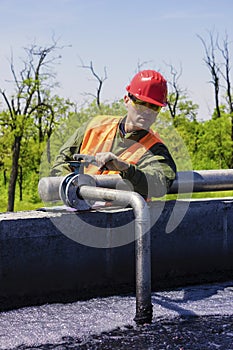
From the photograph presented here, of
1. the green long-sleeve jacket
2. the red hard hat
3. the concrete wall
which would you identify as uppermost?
the red hard hat

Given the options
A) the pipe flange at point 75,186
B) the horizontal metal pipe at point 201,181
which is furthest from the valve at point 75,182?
the horizontal metal pipe at point 201,181

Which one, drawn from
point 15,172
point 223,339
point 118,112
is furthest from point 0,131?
point 223,339

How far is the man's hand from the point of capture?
4.31m

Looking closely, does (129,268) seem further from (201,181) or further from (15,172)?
(15,172)

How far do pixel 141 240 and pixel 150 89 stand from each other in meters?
1.43

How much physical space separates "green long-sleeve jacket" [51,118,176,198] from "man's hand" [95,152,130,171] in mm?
129

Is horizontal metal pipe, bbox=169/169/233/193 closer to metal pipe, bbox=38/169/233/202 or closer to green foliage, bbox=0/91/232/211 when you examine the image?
metal pipe, bbox=38/169/233/202

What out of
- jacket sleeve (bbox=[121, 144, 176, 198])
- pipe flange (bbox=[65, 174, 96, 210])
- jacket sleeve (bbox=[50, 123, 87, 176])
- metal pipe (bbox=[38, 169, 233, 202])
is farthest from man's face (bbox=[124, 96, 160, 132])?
pipe flange (bbox=[65, 174, 96, 210])

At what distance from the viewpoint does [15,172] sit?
23172mm

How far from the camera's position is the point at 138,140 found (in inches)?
200

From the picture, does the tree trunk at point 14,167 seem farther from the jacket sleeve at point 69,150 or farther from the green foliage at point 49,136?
the jacket sleeve at point 69,150

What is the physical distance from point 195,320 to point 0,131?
20971 millimetres

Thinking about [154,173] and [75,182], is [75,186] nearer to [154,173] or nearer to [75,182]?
[75,182]

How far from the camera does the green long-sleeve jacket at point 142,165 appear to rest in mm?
4727
